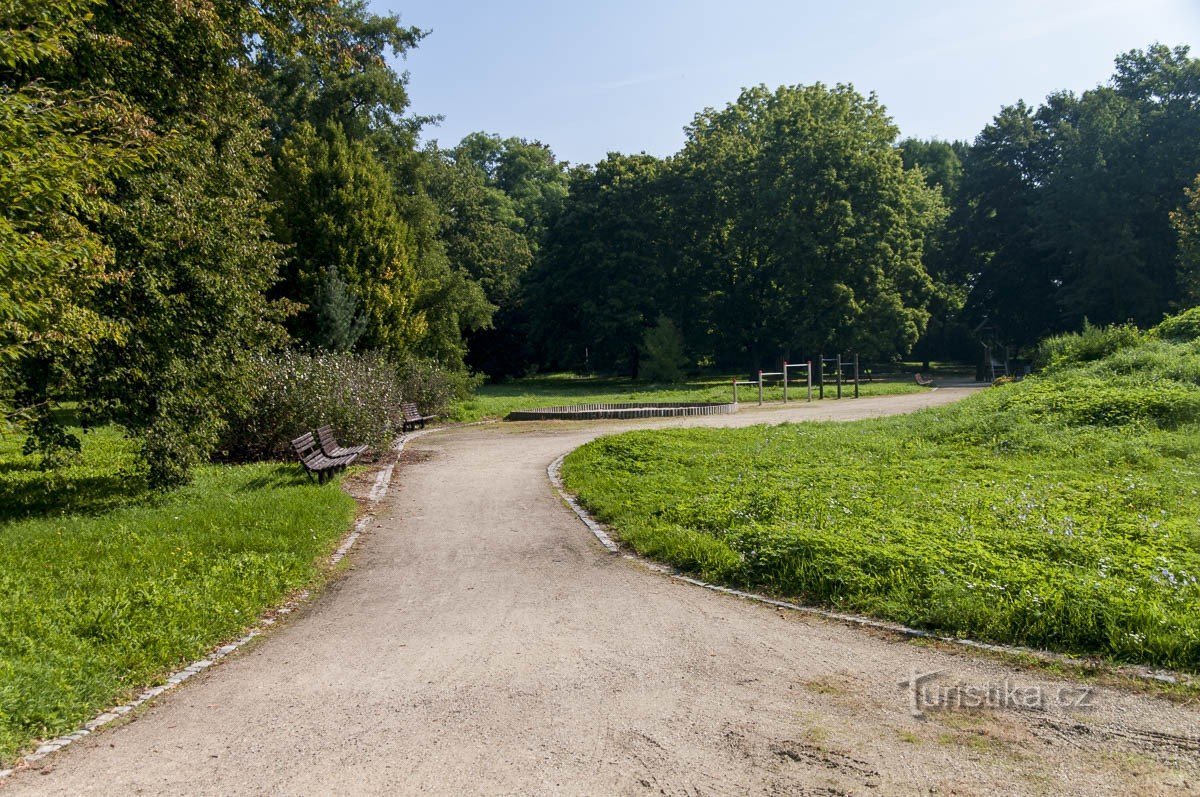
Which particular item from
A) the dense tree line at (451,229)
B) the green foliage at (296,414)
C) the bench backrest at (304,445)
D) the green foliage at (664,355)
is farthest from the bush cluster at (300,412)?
the green foliage at (664,355)

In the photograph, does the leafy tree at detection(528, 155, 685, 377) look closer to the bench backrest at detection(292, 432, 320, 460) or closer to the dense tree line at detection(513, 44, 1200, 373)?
the dense tree line at detection(513, 44, 1200, 373)

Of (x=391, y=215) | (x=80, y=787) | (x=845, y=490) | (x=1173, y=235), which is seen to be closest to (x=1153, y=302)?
(x=1173, y=235)

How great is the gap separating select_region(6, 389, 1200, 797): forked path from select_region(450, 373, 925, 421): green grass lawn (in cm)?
1980

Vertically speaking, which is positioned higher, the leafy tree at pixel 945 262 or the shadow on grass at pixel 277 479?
the leafy tree at pixel 945 262

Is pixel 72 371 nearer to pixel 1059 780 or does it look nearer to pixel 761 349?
pixel 1059 780

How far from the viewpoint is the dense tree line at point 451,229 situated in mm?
11062

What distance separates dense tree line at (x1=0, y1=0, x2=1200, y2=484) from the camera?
36.3ft

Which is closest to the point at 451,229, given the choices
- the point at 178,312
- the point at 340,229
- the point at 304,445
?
the point at 340,229

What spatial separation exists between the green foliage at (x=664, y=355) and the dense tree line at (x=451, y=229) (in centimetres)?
24

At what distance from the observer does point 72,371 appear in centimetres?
1142

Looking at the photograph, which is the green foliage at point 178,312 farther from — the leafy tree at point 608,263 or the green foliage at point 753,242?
the leafy tree at point 608,263

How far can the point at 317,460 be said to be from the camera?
1355 cm

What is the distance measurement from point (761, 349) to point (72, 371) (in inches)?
1740

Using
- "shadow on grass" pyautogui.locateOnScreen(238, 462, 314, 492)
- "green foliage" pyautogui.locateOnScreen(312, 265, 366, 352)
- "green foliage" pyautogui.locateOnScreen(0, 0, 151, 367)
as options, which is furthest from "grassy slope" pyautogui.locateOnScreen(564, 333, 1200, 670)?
"green foliage" pyautogui.locateOnScreen(312, 265, 366, 352)
